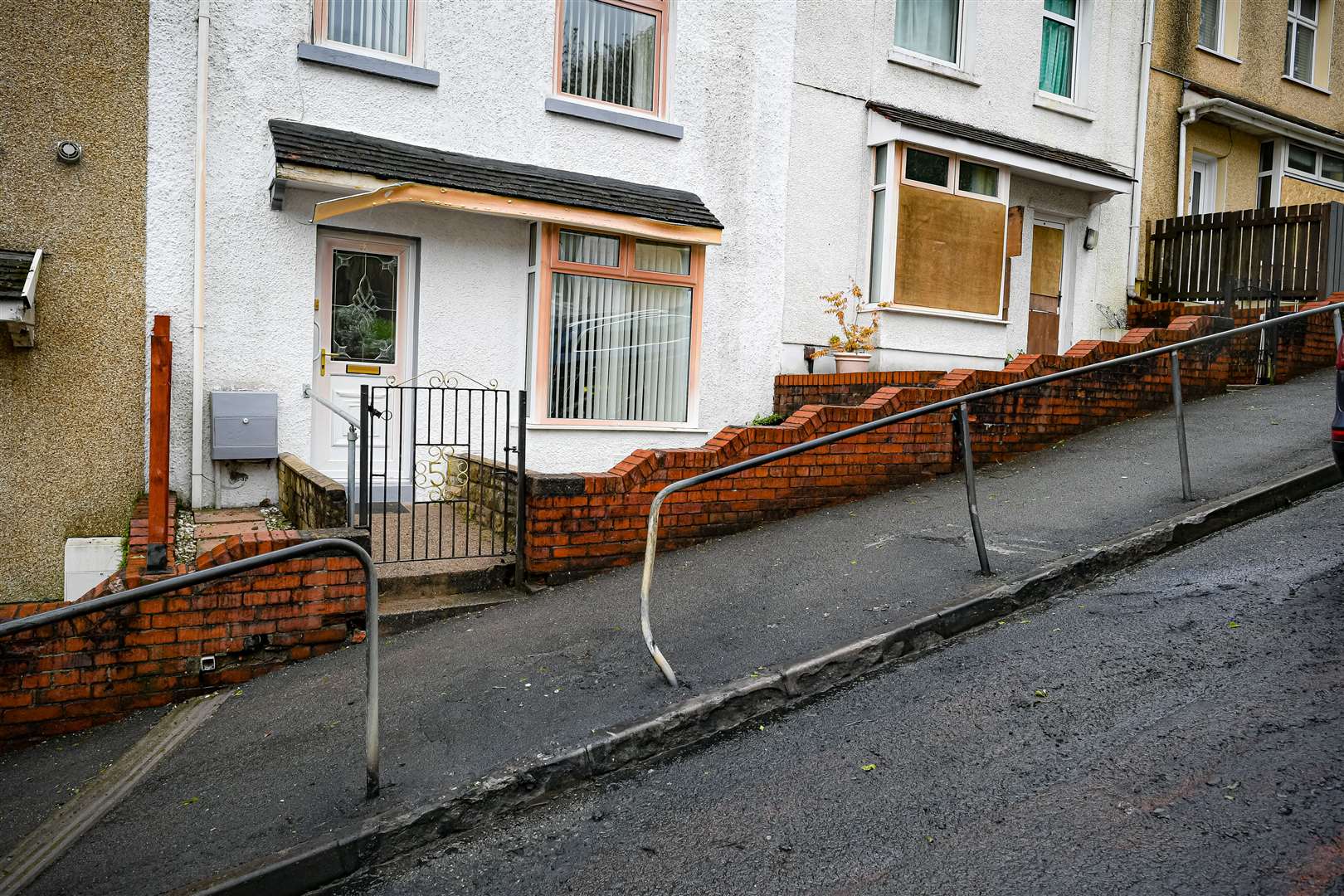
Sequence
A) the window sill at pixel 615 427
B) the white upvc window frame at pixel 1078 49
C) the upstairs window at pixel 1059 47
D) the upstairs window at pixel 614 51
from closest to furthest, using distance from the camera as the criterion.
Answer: the window sill at pixel 615 427 < the upstairs window at pixel 614 51 < the upstairs window at pixel 1059 47 < the white upvc window frame at pixel 1078 49

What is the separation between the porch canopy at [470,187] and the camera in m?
7.28

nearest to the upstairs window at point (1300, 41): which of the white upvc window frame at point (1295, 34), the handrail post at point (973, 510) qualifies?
the white upvc window frame at point (1295, 34)

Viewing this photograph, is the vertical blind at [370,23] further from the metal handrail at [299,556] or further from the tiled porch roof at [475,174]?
the metal handrail at [299,556]

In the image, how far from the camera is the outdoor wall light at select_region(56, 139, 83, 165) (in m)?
6.79

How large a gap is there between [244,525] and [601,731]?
146 inches

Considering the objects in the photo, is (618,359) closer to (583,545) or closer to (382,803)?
(583,545)

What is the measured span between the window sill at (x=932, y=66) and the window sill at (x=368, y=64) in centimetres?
548

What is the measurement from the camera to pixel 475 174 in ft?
26.4

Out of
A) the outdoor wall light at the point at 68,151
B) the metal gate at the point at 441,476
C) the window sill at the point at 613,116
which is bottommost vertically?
the metal gate at the point at 441,476

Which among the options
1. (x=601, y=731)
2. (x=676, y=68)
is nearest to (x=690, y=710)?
(x=601, y=731)

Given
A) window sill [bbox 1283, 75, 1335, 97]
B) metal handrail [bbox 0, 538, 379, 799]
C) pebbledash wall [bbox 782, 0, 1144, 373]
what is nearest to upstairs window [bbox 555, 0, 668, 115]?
pebbledash wall [bbox 782, 0, 1144, 373]

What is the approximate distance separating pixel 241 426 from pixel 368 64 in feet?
10.2

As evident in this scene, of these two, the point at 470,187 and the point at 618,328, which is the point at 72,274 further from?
the point at 618,328

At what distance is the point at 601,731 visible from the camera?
13.7ft
